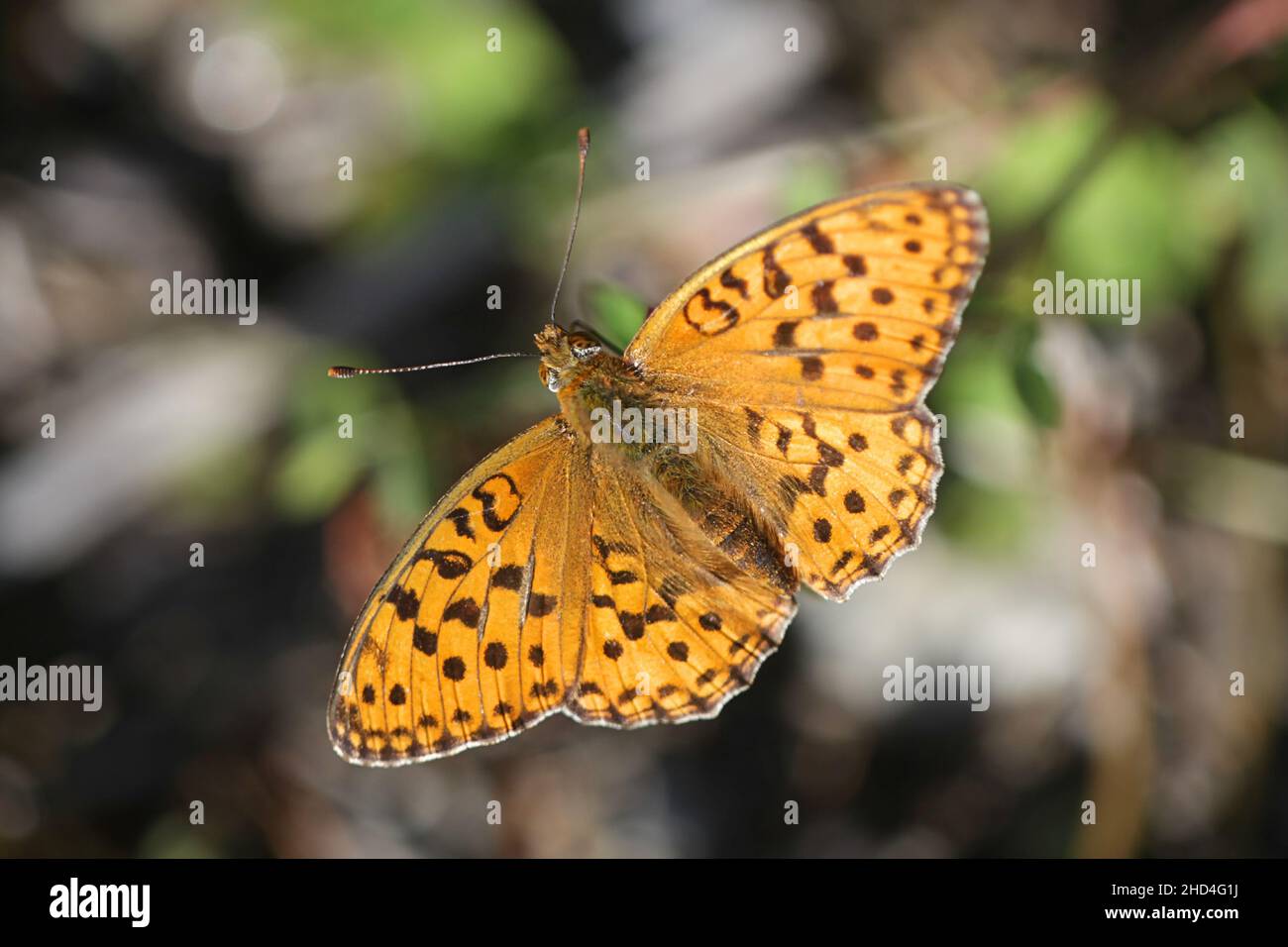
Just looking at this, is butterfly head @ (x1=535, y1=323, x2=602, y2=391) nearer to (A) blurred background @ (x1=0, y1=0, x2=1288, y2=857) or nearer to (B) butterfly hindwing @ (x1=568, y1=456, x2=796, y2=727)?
(B) butterfly hindwing @ (x1=568, y1=456, x2=796, y2=727)

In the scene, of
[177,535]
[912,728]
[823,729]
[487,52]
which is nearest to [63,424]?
[177,535]

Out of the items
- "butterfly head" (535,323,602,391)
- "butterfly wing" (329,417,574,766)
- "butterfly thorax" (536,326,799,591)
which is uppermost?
"butterfly head" (535,323,602,391)

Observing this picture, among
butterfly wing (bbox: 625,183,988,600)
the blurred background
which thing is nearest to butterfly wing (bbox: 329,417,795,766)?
butterfly wing (bbox: 625,183,988,600)

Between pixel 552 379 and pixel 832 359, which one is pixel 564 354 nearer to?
pixel 552 379

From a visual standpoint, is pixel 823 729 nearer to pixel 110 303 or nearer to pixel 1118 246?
pixel 1118 246

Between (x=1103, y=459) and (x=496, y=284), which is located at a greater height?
(x=496, y=284)

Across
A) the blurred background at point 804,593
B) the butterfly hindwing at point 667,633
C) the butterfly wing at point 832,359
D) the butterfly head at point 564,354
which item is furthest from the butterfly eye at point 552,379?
the blurred background at point 804,593
